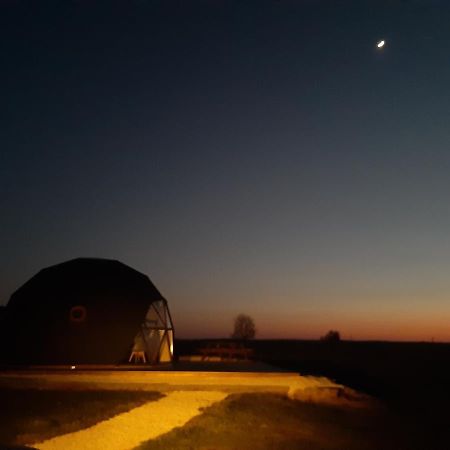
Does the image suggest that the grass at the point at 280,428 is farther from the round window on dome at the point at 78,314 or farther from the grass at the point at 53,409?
the round window on dome at the point at 78,314

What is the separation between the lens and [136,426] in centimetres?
1011

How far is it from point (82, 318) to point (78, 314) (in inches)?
10.0

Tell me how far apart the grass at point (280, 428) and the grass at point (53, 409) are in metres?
2.02

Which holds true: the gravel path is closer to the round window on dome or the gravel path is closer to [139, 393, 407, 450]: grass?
[139, 393, 407, 450]: grass

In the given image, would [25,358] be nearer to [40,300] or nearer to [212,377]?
[40,300]

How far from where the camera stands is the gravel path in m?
8.73

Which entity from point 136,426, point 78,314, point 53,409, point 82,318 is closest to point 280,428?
point 136,426

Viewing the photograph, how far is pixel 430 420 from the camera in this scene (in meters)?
13.2

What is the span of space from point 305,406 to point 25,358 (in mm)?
10780

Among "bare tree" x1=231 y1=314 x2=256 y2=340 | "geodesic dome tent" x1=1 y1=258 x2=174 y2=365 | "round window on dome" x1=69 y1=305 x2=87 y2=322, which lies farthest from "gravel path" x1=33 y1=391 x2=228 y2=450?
"bare tree" x1=231 y1=314 x2=256 y2=340

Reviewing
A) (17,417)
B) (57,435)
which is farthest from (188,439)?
(17,417)

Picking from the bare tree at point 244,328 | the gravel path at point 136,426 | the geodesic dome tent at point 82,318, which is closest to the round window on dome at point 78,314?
the geodesic dome tent at point 82,318

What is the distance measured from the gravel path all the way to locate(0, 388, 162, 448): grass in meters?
0.36

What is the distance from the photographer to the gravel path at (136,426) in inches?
344
